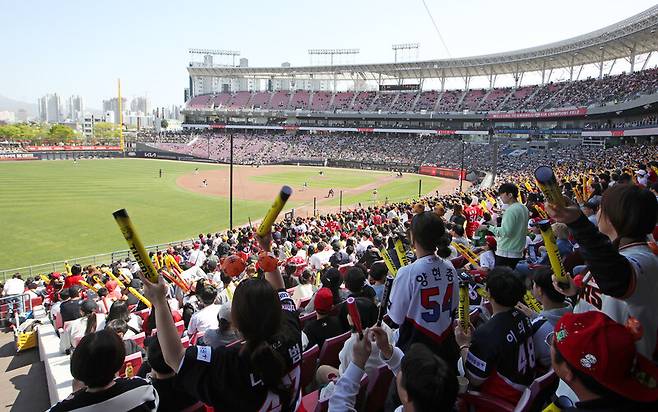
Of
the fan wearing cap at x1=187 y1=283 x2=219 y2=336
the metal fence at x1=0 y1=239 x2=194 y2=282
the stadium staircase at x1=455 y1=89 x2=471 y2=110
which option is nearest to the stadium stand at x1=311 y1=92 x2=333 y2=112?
the stadium staircase at x1=455 y1=89 x2=471 y2=110

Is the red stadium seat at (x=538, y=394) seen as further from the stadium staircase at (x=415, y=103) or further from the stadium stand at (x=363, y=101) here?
the stadium stand at (x=363, y=101)

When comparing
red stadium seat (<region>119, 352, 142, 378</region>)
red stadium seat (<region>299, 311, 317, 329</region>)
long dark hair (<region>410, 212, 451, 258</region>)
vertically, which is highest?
long dark hair (<region>410, 212, 451, 258</region>)

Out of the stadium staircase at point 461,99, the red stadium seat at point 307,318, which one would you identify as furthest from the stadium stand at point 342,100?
the red stadium seat at point 307,318

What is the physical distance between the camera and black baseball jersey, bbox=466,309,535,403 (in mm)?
3080

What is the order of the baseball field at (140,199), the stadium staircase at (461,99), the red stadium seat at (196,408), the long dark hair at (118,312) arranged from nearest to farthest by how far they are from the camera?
1. the red stadium seat at (196,408)
2. the long dark hair at (118,312)
3. the baseball field at (140,199)
4. the stadium staircase at (461,99)

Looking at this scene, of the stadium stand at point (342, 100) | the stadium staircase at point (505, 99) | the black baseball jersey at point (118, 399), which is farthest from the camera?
the stadium stand at point (342, 100)

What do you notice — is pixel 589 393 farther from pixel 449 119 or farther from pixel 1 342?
pixel 449 119

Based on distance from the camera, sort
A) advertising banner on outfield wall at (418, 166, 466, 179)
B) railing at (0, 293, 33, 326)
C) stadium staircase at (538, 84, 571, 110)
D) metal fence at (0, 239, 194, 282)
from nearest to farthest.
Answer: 1. railing at (0, 293, 33, 326)
2. metal fence at (0, 239, 194, 282)
3. advertising banner on outfield wall at (418, 166, 466, 179)
4. stadium staircase at (538, 84, 571, 110)

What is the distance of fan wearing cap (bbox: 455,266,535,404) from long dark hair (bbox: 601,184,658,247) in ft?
2.72

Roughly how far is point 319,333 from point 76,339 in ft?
14.0

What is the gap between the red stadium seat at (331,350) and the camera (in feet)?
14.1

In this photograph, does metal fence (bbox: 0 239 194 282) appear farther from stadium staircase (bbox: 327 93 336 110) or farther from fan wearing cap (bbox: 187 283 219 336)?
stadium staircase (bbox: 327 93 336 110)

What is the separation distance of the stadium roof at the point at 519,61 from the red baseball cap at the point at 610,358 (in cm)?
4881

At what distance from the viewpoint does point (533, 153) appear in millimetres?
59688
